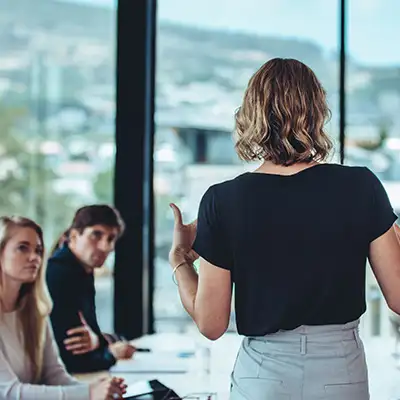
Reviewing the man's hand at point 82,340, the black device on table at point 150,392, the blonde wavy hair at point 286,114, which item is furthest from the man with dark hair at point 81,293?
the blonde wavy hair at point 286,114

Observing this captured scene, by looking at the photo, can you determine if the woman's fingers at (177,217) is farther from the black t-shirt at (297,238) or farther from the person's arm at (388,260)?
the person's arm at (388,260)

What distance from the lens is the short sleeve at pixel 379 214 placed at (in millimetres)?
1274

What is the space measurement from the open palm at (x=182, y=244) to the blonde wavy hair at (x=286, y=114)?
0.29 meters

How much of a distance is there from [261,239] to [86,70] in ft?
7.62

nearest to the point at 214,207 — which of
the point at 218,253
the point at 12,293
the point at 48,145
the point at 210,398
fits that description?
the point at 218,253

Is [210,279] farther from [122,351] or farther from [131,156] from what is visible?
[131,156]

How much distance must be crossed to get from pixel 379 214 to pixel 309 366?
1.09ft

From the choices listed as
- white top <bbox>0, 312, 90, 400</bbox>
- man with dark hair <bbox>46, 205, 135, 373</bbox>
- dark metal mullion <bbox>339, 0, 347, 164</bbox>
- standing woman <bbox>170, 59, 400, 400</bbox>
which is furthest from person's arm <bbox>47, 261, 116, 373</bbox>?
dark metal mullion <bbox>339, 0, 347, 164</bbox>

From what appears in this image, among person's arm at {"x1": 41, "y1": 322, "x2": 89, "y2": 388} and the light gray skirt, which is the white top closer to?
person's arm at {"x1": 41, "y1": 322, "x2": 89, "y2": 388}

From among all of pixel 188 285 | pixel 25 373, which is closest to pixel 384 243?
pixel 188 285

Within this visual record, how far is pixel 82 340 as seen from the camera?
7.81ft

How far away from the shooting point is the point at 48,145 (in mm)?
3322

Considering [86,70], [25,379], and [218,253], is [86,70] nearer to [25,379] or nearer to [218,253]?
[25,379]

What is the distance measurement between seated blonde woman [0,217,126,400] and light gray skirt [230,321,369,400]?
70 cm
